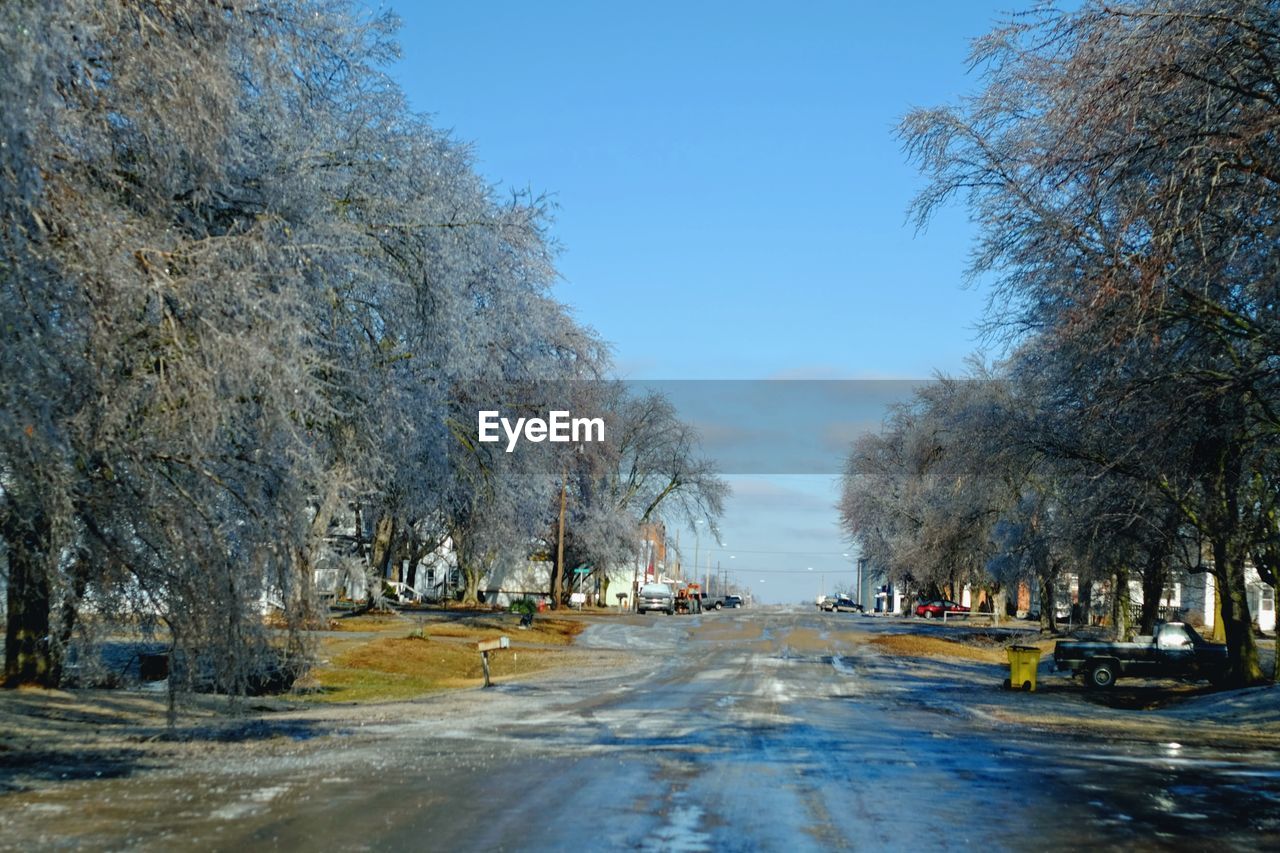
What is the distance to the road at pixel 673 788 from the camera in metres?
9.99

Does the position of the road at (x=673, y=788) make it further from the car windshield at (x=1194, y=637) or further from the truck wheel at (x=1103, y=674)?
the car windshield at (x=1194, y=637)

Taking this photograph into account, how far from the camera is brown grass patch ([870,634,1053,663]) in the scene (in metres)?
46.2

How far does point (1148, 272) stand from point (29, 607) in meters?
14.0

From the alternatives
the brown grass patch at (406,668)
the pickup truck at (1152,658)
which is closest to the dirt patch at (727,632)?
the brown grass patch at (406,668)

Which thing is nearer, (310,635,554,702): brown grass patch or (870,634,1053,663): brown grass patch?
(310,635,554,702): brown grass patch

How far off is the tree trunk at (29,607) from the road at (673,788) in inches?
84.6

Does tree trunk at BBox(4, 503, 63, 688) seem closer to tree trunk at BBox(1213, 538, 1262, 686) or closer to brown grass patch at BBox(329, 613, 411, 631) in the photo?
brown grass patch at BBox(329, 613, 411, 631)

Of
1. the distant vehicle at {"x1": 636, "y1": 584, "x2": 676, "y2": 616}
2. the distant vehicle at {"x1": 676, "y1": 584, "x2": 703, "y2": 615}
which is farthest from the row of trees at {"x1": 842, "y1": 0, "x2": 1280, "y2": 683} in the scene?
the distant vehicle at {"x1": 676, "y1": 584, "x2": 703, "y2": 615}

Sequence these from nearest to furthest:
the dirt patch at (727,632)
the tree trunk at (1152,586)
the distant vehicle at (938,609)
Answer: the tree trunk at (1152,586)
the dirt patch at (727,632)
the distant vehicle at (938,609)

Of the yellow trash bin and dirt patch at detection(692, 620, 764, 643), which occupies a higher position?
the yellow trash bin

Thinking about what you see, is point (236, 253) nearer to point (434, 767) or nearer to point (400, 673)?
point (434, 767)

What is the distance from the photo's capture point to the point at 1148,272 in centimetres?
1308

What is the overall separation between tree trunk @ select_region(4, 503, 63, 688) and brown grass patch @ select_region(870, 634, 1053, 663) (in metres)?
32.0

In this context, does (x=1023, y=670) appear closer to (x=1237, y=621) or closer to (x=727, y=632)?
(x=1237, y=621)
